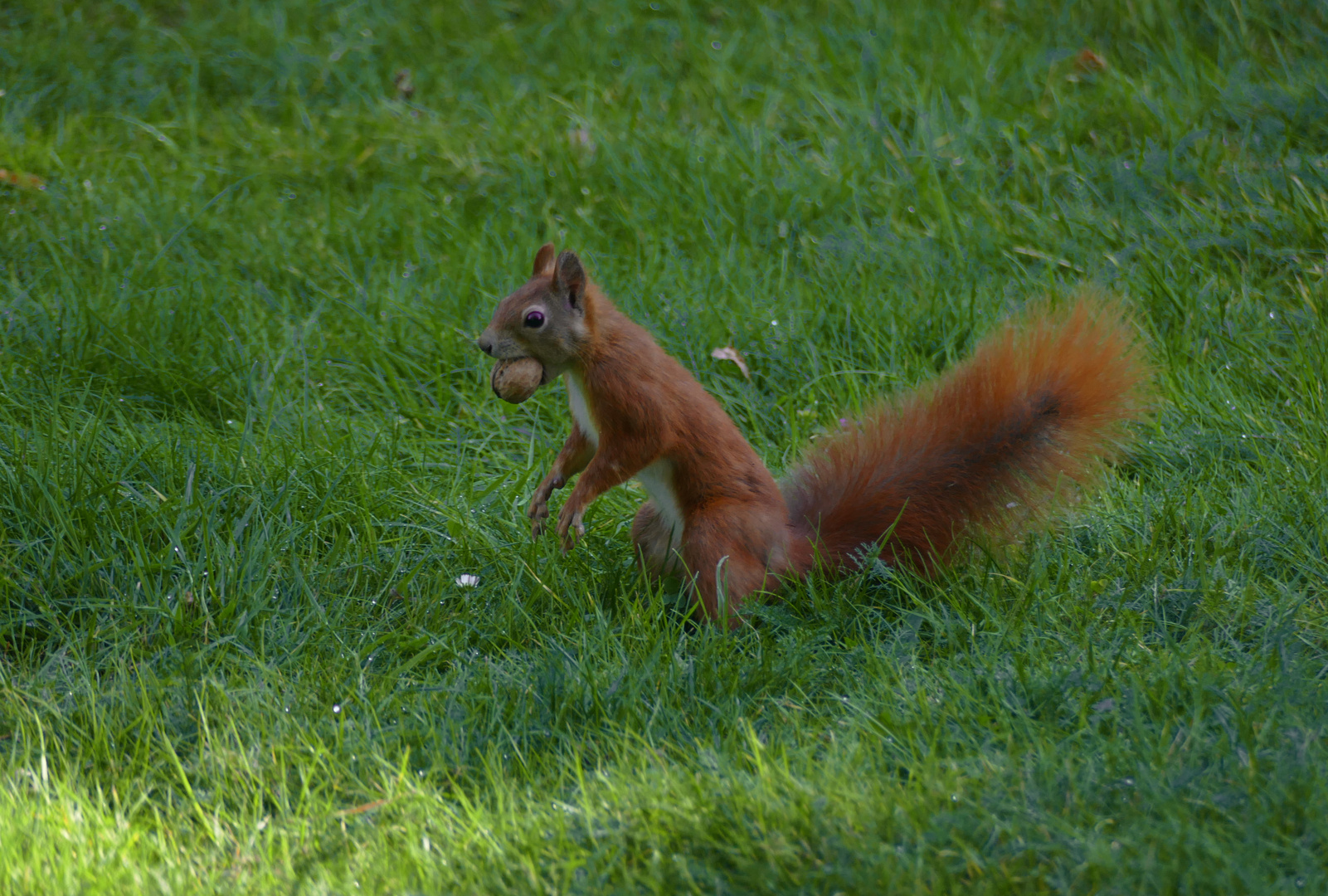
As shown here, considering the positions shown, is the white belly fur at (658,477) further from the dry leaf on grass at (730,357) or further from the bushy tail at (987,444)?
the dry leaf on grass at (730,357)

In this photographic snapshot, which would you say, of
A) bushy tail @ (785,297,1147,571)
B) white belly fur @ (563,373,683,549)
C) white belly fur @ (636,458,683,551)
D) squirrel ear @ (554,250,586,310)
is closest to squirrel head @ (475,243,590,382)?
squirrel ear @ (554,250,586,310)

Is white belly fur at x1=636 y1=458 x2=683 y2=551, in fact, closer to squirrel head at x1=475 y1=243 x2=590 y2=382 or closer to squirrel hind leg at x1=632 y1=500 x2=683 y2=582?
squirrel hind leg at x1=632 y1=500 x2=683 y2=582

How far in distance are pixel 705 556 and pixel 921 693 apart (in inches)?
18.9

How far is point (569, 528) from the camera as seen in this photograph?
2.38 m

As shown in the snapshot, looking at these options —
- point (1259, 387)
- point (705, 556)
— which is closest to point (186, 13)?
point (705, 556)

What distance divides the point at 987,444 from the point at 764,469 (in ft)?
1.43

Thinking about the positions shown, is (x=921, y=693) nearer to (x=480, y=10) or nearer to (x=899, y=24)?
(x=899, y=24)

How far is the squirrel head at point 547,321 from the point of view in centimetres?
225

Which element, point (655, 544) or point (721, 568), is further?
point (655, 544)

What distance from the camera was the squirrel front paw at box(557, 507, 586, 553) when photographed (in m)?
2.36

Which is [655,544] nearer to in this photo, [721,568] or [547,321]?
[721,568]

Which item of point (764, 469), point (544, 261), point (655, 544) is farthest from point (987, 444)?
point (544, 261)

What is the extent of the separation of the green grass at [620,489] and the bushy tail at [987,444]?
12 cm

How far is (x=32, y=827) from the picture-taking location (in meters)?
Answer: 1.77
